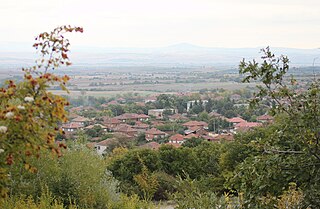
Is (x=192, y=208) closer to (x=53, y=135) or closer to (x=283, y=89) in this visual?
(x=283, y=89)

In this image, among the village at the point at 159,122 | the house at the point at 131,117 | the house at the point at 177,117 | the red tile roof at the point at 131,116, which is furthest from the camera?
the house at the point at 177,117

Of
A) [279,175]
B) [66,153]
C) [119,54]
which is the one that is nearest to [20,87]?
[279,175]

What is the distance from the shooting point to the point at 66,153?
8.66 meters

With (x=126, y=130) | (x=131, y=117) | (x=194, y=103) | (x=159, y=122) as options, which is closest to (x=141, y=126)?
(x=126, y=130)

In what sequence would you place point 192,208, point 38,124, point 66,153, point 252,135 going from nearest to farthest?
point 38,124 → point 192,208 → point 66,153 → point 252,135

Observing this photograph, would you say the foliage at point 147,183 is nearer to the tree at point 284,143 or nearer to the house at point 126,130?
the tree at point 284,143

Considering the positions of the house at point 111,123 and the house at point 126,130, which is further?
the house at point 111,123

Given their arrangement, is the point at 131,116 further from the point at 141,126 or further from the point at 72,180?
the point at 72,180

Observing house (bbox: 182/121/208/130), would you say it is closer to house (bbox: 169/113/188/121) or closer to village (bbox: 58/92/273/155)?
village (bbox: 58/92/273/155)

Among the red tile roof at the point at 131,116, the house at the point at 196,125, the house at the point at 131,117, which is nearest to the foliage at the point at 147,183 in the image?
the house at the point at 196,125

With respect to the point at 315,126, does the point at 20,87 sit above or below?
above

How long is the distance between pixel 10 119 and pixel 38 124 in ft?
0.48

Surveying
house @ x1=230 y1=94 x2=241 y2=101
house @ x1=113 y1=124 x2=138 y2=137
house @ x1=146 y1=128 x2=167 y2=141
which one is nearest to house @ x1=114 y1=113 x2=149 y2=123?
house @ x1=113 y1=124 x2=138 y2=137

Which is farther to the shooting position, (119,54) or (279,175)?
(119,54)
